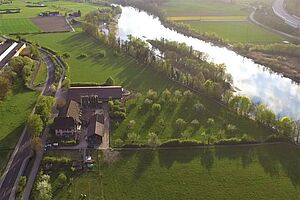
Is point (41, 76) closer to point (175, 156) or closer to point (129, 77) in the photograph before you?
point (129, 77)

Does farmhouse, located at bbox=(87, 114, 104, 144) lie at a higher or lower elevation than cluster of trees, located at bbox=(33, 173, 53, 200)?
higher

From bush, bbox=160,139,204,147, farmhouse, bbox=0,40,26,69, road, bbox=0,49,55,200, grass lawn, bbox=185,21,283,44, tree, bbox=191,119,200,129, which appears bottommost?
road, bbox=0,49,55,200

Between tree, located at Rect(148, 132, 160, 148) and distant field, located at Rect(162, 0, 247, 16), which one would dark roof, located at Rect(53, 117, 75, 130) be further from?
distant field, located at Rect(162, 0, 247, 16)

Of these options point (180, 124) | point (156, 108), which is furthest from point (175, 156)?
point (156, 108)

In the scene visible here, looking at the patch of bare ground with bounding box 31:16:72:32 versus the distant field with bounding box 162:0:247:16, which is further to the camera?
the distant field with bounding box 162:0:247:16

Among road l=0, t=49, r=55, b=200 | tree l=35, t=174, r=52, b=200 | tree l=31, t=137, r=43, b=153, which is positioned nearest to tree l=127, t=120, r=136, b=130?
tree l=31, t=137, r=43, b=153

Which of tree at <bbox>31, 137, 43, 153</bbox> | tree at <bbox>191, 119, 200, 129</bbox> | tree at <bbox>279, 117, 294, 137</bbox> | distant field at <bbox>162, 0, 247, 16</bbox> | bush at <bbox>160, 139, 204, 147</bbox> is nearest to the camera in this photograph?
tree at <bbox>31, 137, 43, 153</bbox>

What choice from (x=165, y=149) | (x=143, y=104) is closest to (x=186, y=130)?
(x=165, y=149)
